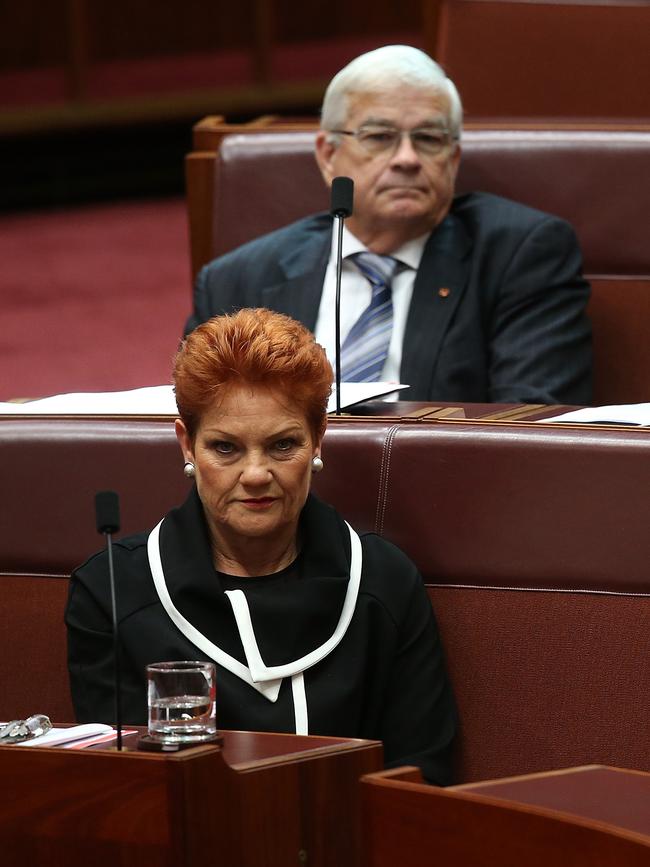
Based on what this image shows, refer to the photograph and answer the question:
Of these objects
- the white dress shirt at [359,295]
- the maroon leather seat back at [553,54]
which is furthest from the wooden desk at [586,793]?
the maroon leather seat back at [553,54]

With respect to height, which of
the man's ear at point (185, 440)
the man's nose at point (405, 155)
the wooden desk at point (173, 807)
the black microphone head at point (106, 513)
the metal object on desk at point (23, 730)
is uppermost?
the man's nose at point (405, 155)

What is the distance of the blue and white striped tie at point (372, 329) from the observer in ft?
6.14

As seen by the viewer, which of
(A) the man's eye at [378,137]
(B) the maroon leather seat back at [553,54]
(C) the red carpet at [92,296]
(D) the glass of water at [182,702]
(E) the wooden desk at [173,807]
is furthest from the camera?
(C) the red carpet at [92,296]

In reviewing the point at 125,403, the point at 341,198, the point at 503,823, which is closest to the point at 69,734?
the point at 503,823

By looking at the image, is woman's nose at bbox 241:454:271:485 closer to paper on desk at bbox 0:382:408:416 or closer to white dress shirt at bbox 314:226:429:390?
paper on desk at bbox 0:382:408:416

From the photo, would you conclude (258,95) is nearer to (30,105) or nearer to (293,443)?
(30,105)

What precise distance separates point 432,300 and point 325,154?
0.89 feet

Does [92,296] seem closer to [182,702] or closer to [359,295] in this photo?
[359,295]

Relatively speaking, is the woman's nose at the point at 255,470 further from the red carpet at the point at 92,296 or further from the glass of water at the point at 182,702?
the red carpet at the point at 92,296

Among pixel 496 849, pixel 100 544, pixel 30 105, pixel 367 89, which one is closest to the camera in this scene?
pixel 496 849

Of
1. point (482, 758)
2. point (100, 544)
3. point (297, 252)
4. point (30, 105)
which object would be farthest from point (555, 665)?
point (30, 105)

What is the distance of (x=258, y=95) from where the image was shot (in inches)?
191

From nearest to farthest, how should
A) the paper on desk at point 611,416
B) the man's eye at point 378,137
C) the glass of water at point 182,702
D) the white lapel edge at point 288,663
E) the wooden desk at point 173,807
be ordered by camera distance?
the wooden desk at point 173,807 < the glass of water at point 182,702 < the white lapel edge at point 288,663 < the paper on desk at point 611,416 < the man's eye at point 378,137

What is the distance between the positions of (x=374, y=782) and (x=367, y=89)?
4.19ft
